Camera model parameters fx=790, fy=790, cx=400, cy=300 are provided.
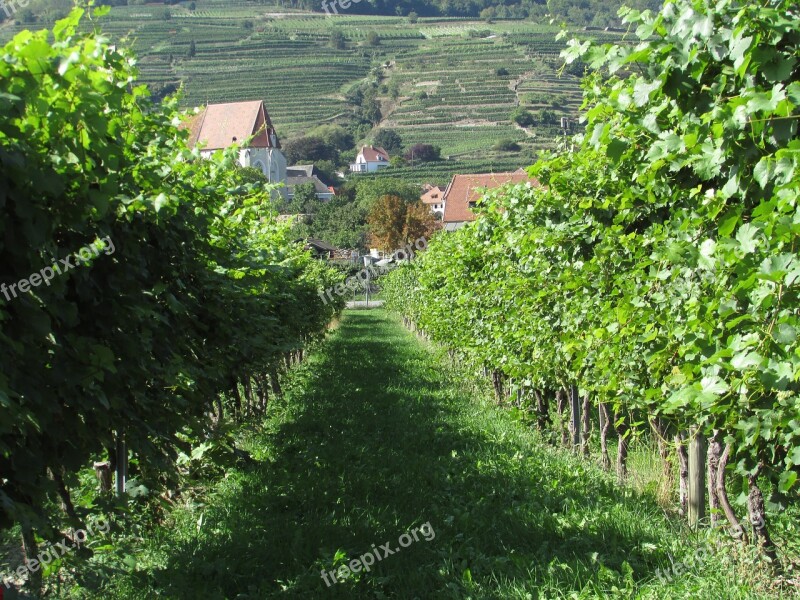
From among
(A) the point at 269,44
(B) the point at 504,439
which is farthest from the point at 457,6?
(B) the point at 504,439

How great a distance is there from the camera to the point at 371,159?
12400cm

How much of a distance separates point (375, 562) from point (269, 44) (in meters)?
145

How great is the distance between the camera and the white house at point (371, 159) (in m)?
123

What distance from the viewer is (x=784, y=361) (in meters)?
2.86

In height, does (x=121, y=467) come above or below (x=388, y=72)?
below

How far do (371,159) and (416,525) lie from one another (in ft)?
396

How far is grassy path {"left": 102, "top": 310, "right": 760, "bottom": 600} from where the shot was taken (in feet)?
14.6

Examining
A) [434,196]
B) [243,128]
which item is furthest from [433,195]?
[243,128]

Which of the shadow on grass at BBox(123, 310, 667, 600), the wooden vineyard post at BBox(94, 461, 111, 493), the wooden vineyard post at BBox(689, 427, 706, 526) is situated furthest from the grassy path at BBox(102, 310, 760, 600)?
the wooden vineyard post at BBox(94, 461, 111, 493)

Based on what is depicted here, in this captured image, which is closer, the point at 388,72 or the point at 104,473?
the point at 104,473

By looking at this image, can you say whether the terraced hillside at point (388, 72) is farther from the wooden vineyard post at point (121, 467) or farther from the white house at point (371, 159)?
the wooden vineyard post at point (121, 467)

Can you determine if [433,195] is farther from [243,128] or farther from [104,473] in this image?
[104,473]

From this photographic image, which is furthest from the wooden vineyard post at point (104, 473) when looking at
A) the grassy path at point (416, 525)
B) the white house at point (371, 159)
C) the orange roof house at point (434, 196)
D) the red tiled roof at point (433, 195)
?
the white house at point (371, 159)

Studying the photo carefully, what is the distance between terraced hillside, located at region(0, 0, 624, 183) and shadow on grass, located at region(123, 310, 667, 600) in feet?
309
